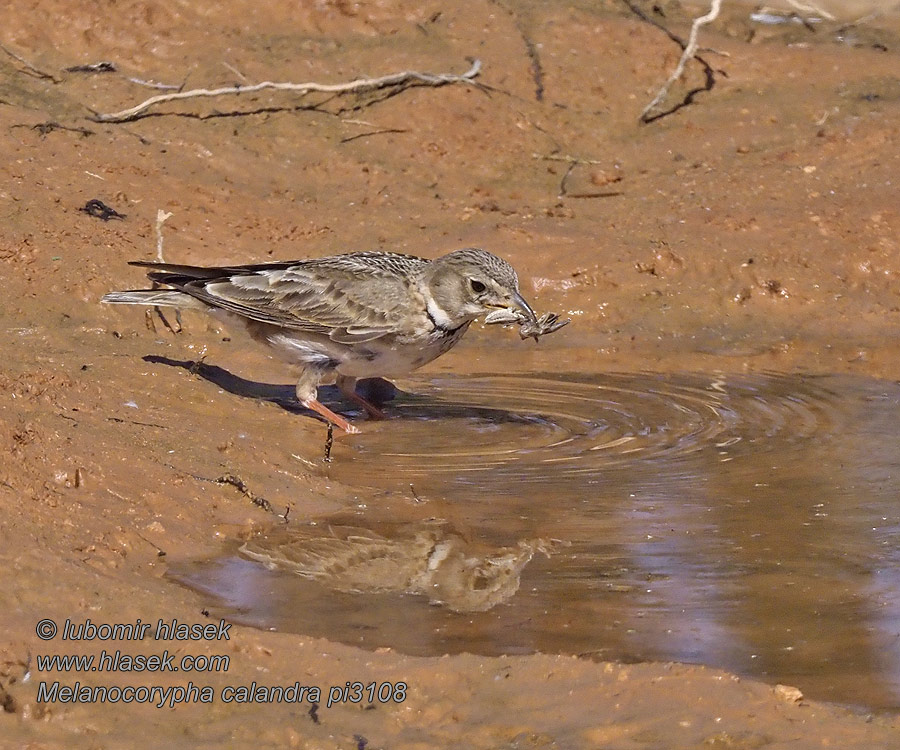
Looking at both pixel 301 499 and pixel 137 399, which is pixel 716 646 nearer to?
pixel 301 499

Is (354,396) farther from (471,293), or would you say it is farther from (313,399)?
(471,293)

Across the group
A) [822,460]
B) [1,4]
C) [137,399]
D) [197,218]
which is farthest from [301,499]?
[1,4]

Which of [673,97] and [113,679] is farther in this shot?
[673,97]

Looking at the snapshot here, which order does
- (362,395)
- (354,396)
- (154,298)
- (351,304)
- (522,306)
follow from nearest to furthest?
(522,306)
(351,304)
(154,298)
(354,396)
(362,395)

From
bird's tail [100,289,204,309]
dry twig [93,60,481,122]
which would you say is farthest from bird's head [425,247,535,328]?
dry twig [93,60,481,122]

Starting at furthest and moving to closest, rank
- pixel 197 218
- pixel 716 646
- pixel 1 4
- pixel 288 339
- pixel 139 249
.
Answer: pixel 1 4, pixel 197 218, pixel 139 249, pixel 288 339, pixel 716 646

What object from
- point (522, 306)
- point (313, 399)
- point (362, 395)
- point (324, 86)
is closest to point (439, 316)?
point (522, 306)

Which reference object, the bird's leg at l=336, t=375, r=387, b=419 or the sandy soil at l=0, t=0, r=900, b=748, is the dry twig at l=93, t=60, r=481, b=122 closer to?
the sandy soil at l=0, t=0, r=900, b=748
